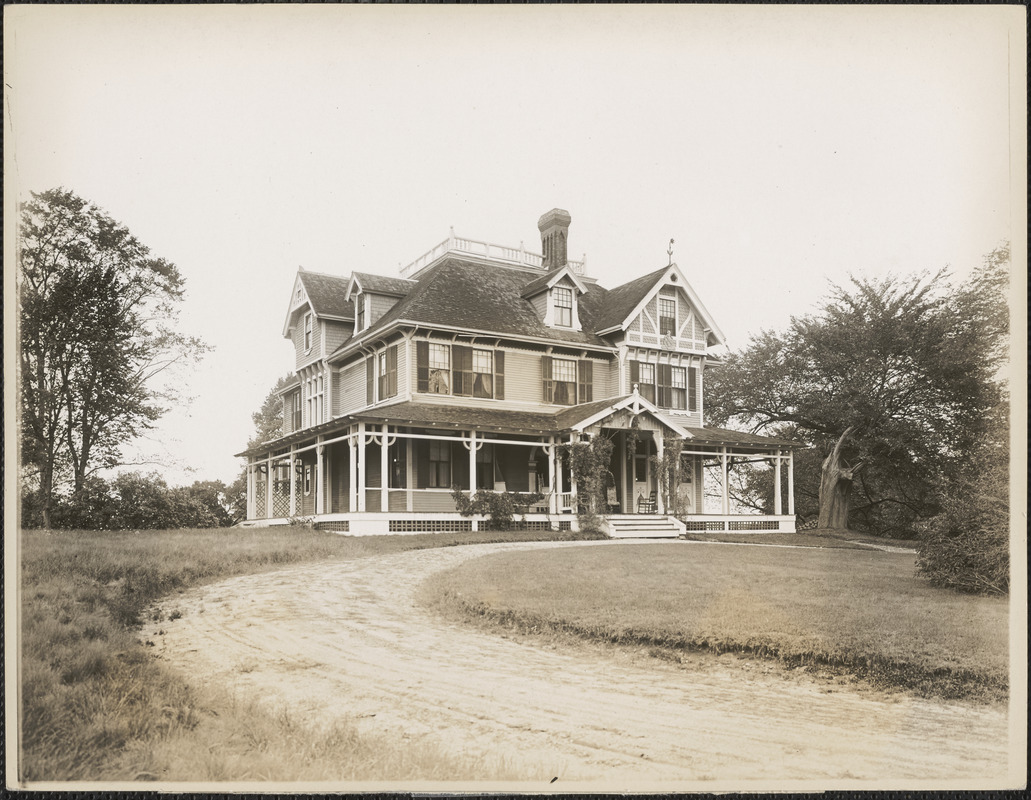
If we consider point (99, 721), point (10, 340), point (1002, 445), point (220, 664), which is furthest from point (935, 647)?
point (10, 340)

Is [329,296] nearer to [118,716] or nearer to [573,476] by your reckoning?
[573,476]

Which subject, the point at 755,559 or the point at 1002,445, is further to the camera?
the point at 755,559

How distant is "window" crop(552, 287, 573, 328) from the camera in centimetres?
2145

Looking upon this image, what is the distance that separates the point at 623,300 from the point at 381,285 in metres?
6.04

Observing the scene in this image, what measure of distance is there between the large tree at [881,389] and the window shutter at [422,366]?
7.69m

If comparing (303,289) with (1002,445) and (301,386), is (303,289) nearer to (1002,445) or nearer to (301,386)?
(301,386)

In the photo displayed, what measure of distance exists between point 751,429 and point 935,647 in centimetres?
1614

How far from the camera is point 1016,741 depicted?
6238 millimetres

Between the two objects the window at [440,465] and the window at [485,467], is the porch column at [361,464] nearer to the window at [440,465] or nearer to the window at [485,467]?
the window at [440,465]

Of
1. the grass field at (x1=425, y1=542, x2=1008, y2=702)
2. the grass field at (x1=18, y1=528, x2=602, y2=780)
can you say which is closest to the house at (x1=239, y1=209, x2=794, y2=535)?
the grass field at (x1=425, y1=542, x2=1008, y2=702)

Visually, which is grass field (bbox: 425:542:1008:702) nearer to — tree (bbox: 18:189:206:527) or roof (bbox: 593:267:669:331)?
tree (bbox: 18:189:206:527)

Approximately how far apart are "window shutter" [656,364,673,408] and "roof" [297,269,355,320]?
25.9 ft

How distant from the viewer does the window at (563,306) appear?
21453mm

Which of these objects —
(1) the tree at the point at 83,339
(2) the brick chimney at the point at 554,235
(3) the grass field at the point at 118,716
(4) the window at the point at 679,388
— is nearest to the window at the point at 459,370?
(2) the brick chimney at the point at 554,235
